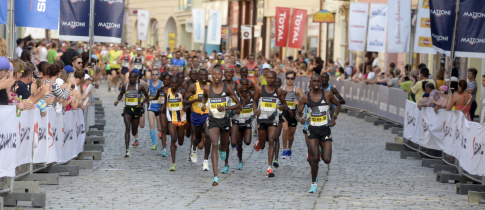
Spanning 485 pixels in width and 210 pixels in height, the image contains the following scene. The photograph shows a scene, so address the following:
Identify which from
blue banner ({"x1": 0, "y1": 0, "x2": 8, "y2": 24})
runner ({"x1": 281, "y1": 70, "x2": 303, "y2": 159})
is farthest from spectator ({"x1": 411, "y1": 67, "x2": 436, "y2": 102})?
blue banner ({"x1": 0, "y1": 0, "x2": 8, "y2": 24})

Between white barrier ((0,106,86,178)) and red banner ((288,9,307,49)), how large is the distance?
18.6m

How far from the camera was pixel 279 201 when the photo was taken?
39.3 ft

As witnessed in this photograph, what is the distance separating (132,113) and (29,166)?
18.4ft

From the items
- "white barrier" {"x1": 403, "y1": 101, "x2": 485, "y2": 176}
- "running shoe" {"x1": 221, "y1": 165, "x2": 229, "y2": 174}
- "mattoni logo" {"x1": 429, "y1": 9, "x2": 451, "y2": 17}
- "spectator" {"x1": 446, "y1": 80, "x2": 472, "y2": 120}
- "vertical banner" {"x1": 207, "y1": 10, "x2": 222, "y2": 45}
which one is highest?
"mattoni logo" {"x1": 429, "y1": 9, "x2": 451, "y2": 17}

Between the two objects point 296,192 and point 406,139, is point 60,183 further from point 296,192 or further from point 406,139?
point 406,139

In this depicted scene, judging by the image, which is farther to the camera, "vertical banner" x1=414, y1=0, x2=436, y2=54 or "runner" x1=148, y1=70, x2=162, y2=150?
"vertical banner" x1=414, y1=0, x2=436, y2=54

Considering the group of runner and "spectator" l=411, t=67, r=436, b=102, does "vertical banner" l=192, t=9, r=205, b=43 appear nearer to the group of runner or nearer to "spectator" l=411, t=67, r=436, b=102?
"spectator" l=411, t=67, r=436, b=102

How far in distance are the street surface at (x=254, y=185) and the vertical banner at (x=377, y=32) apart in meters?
8.57

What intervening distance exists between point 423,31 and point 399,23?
2.95m

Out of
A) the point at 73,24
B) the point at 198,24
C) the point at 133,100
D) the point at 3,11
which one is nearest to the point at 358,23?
the point at 73,24

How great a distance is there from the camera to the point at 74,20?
19344mm

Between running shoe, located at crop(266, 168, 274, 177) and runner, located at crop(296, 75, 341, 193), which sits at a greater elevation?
runner, located at crop(296, 75, 341, 193)

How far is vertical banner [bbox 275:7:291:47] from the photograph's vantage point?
35.1 meters

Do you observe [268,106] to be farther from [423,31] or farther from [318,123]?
[423,31]
